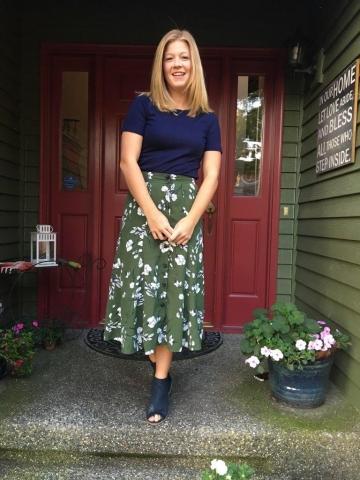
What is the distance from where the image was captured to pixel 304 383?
1.88 meters

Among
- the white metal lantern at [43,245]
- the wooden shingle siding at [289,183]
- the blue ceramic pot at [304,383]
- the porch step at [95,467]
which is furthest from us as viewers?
the wooden shingle siding at [289,183]

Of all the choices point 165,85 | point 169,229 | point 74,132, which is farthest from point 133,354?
point 74,132

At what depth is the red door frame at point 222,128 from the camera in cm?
290

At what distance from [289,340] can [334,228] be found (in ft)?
2.23

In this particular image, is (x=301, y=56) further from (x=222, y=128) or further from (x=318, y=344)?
(x=318, y=344)

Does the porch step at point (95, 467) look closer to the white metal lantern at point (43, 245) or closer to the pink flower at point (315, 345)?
the pink flower at point (315, 345)

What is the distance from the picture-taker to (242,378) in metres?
2.23

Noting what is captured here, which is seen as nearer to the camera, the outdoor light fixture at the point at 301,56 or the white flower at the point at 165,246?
the white flower at the point at 165,246

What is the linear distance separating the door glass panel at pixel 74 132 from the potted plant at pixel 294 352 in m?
1.71

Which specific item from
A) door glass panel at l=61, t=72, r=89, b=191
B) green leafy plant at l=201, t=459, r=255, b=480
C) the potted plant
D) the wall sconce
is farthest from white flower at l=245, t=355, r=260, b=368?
door glass panel at l=61, t=72, r=89, b=191

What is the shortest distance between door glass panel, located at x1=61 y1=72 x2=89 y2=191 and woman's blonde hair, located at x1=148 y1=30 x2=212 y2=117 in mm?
1397

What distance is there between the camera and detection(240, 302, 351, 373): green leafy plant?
1842 millimetres

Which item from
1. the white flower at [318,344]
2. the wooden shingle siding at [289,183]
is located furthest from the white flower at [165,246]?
the wooden shingle siding at [289,183]

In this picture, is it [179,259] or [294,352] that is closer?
[179,259]
